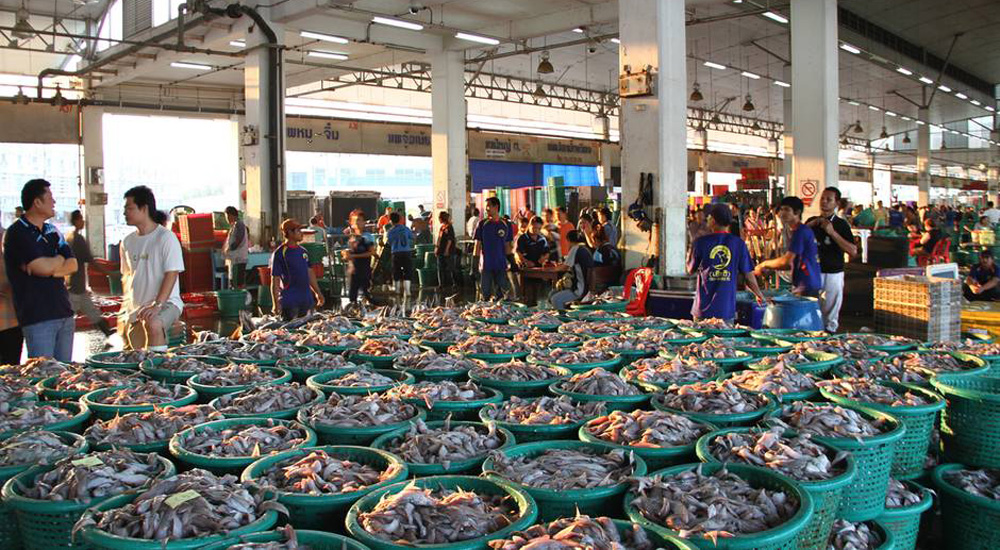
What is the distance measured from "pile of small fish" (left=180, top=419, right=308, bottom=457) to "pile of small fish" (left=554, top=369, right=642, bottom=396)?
1.44 metres

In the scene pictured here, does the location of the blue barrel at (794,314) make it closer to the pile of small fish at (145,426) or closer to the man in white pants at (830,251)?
the man in white pants at (830,251)

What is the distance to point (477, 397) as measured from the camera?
4078mm

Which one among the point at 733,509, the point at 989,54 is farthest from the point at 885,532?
the point at 989,54

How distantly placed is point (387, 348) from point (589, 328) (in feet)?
5.79

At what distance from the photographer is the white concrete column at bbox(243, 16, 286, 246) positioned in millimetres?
14648

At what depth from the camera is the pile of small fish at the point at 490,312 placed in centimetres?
669

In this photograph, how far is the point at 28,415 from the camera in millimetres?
3611

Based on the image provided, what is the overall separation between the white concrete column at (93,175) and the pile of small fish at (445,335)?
65.6 ft

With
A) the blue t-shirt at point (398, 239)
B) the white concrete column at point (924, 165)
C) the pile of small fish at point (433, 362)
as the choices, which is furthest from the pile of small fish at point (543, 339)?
the white concrete column at point (924, 165)

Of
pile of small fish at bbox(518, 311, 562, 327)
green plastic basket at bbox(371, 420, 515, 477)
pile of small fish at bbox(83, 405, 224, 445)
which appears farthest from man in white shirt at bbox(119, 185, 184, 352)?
green plastic basket at bbox(371, 420, 515, 477)

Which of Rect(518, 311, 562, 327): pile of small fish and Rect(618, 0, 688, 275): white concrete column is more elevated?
Rect(618, 0, 688, 275): white concrete column

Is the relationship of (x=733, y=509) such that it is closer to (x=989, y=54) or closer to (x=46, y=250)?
(x=46, y=250)

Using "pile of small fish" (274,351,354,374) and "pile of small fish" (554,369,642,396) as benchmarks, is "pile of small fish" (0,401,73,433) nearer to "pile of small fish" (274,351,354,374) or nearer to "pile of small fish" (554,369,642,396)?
"pile of small fish" (274,351,354,374)

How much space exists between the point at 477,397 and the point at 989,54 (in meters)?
29.5
